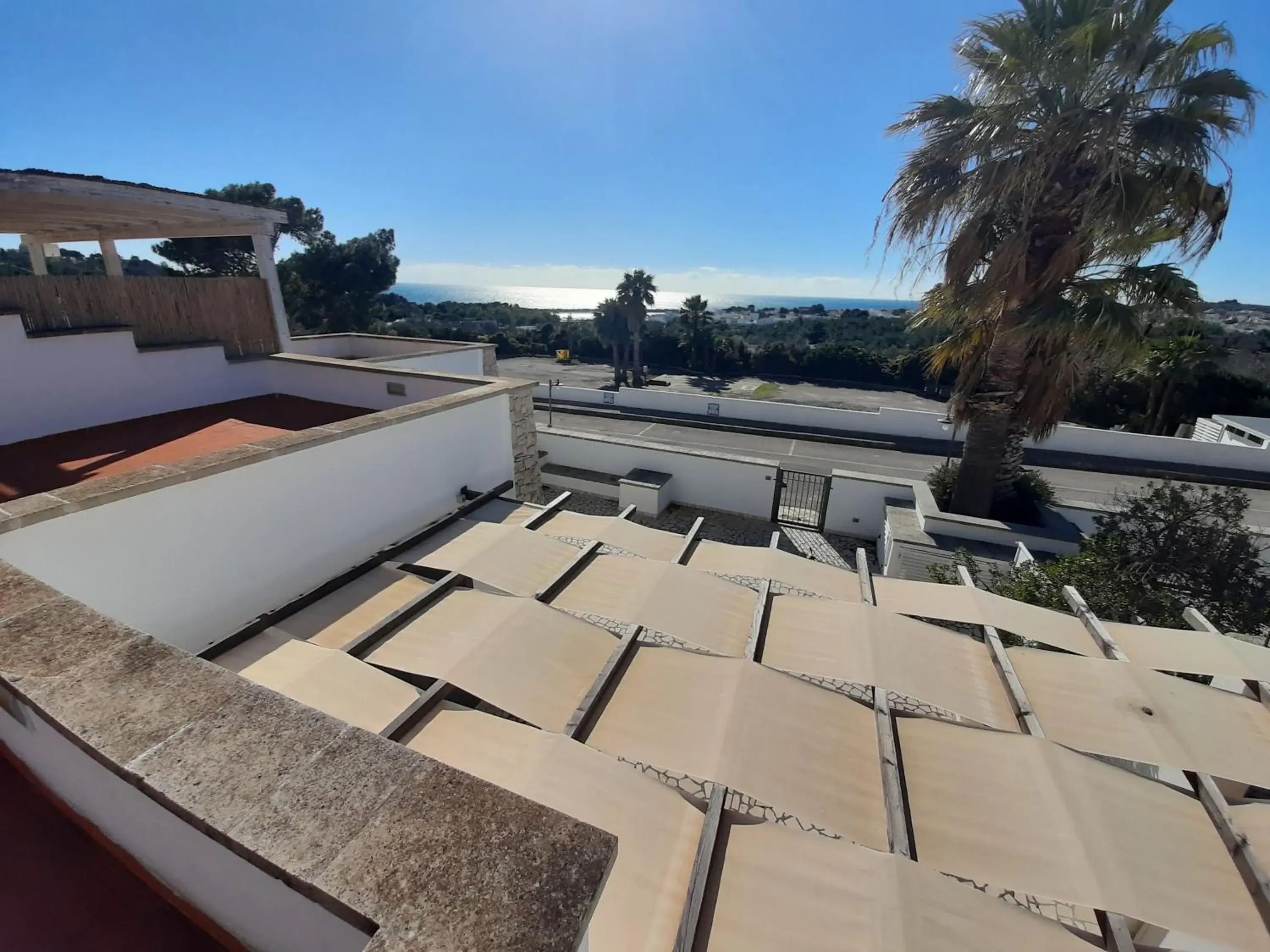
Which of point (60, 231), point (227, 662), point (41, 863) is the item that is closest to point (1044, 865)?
point (41, 863)

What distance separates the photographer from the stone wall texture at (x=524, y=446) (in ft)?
31.1

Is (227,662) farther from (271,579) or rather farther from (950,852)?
(950,852)

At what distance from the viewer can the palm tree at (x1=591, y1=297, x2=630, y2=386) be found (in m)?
48.1

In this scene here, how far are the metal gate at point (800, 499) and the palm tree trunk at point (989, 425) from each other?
3483mm

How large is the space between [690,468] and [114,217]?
46.4ft

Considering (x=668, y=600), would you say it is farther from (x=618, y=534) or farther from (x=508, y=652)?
(x=508, y=652)

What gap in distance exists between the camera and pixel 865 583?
7062 millimetres

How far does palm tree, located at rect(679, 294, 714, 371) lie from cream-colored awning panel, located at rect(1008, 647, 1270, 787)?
52089mm

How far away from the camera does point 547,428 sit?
20.1 m

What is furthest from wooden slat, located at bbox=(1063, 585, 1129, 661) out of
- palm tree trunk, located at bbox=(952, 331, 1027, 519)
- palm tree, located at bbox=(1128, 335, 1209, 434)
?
palm tree, located at bbox=(1128, 335, 1209, 434)

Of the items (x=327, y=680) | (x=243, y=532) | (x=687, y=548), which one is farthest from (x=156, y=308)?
(x=687, y=548)

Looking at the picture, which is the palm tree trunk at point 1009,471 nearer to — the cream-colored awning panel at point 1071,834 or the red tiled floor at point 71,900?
the cream-colored awning panel at point 1071,834

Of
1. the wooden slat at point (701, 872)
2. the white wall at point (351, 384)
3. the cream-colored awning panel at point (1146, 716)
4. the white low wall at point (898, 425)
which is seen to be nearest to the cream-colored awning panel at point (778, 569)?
the cream-colored awning panel at point (1146, 716)

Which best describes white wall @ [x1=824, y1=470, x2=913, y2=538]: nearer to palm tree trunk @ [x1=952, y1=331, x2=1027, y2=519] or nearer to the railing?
palm tree trunk @ [x1=952, y1=331, x2=1027, y2=519]
